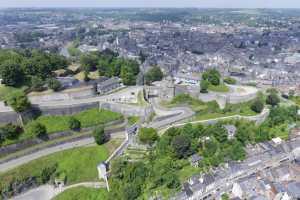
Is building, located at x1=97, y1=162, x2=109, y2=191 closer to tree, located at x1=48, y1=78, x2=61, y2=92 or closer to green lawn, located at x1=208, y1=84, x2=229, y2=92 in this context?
tree, located at x1=48, y1=78, x2=61, y2=92

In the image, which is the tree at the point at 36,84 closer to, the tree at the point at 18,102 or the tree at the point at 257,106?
the tree at the point at 18,102

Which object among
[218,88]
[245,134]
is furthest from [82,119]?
[218,88]

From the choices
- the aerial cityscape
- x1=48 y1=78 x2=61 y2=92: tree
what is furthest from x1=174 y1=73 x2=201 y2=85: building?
x1=48 y1=78 x2=61 y2=92: tree

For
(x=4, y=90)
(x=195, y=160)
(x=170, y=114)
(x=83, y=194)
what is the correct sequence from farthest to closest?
(x=4, y=90)
(x=170, y=114)
(x=195, y=160)
(x=83, y=194)

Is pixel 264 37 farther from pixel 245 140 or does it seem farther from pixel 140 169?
pixel 140 169

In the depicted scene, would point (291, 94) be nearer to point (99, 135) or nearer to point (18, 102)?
point (99, 135)

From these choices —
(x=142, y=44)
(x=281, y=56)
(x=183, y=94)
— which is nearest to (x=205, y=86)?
(x=183, y=94)
